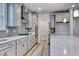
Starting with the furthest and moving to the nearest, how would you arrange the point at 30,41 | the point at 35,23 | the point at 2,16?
1. the point at 30,41
2. the point at 35,23
3. the point at 2,16

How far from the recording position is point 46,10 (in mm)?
4105

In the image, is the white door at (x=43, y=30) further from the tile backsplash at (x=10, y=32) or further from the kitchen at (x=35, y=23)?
the tile backsplash at (x=10, y=32)

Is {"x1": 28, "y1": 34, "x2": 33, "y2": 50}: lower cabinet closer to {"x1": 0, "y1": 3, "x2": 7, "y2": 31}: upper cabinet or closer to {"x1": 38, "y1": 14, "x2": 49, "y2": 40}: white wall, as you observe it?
{"x1": 38, "y1": 14, "x2": 49, "y2": 40}: white wall

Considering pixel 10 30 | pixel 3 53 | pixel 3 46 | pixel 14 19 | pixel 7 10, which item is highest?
pixel 7 10

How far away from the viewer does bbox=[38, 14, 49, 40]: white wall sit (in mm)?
3847

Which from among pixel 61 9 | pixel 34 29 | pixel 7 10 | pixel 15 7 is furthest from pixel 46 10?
pixel 7 10

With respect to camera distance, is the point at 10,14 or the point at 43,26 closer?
the point at 10,14

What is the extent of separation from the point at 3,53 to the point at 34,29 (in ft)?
7.53

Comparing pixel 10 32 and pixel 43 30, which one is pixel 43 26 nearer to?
pixel 43 30

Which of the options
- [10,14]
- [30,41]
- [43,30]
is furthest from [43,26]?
[10,14]

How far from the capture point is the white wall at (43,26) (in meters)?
3.85

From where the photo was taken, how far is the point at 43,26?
425cm

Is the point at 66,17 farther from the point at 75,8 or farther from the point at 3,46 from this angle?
the point at 3,46


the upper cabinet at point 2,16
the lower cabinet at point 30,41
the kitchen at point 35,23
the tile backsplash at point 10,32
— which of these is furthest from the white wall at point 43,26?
the upper cabinet at point 2,16
